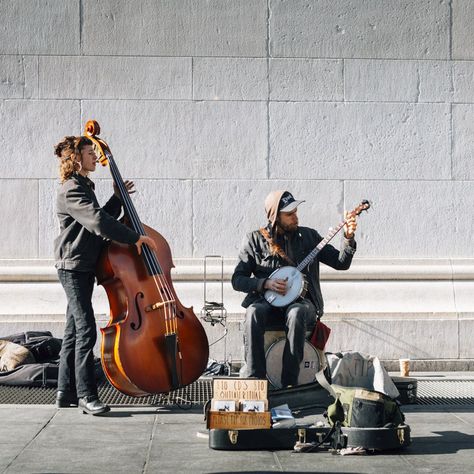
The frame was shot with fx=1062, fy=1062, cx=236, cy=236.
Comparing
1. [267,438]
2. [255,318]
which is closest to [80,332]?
[255,318]

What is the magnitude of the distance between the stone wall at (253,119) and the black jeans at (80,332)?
224 centimetres

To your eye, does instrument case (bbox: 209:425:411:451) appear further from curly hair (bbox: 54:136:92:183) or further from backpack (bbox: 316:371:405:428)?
curly hair (bbox: 54:136:92:183)

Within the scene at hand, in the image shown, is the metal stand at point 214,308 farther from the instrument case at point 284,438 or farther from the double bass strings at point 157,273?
the instrument case at point 284,438

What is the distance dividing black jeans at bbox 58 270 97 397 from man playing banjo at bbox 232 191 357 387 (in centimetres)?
100

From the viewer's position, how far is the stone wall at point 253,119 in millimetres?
8953

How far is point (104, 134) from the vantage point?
8961 mm

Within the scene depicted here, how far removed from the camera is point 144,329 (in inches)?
247

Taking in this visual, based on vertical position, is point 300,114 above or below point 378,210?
above

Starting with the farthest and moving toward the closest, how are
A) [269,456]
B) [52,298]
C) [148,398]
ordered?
1. [52,298]
2. [148,398]
3. [269,456]

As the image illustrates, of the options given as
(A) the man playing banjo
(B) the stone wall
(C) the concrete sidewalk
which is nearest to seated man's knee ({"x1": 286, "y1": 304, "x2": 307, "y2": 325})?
(A) the man playing banjo

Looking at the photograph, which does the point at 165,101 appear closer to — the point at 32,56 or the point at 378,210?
the point at 32,56

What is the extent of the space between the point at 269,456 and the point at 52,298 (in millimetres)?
4101

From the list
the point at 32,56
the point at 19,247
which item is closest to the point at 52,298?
the point at 19,247

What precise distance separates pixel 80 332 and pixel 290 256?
151 cm
